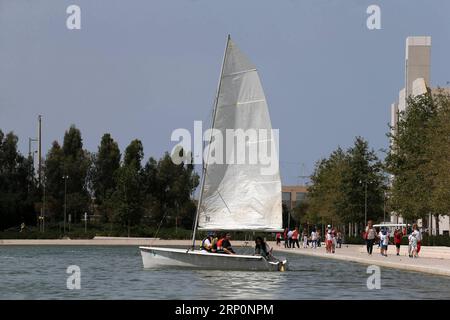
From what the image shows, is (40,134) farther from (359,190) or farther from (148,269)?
(148,269)

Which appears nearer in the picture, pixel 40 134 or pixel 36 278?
pixel 36 278

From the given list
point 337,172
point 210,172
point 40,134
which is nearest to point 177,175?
point 40,134

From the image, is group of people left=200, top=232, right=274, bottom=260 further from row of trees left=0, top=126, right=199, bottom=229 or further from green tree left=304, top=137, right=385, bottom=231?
row of trees left=0, top=126, right=199, bottom=229

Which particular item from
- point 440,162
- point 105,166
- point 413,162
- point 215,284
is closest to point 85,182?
point 105,166

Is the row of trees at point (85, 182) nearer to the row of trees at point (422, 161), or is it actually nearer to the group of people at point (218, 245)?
the row of trees at point (422, 161)

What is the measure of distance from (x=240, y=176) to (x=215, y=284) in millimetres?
9994

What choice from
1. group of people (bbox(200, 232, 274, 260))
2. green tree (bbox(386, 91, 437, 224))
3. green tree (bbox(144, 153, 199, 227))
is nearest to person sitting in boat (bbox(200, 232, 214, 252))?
group of people (bbox(200, 232, 274, 260))

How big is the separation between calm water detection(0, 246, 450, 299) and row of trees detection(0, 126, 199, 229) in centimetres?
8007

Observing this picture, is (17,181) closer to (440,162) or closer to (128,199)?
(128,199)

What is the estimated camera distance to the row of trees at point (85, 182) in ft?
416

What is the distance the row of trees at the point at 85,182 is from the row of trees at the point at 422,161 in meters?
52.4

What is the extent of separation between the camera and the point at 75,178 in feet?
426
